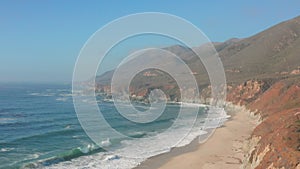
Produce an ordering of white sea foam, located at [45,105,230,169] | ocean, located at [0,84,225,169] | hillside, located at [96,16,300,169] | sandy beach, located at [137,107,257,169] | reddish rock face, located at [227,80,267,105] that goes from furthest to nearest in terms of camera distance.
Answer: reddish rock face, located at [227,80,267,105]
ocean, located at [0,84,225,169]
white sea foam, located at [45,105,230,169]
sandy beach, located at [137,107,257,169]
hillside, located at [96,16,300,169]

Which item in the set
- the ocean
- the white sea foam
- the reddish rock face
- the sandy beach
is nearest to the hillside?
the reddish rock face

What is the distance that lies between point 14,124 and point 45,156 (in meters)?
20.1

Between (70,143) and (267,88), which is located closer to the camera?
(70,143)

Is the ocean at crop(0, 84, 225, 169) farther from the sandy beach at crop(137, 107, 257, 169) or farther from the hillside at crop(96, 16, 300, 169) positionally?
the hillside at crop(96, 16, 300, 169)

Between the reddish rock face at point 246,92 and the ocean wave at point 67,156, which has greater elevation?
the reddish rock face at point 246,92

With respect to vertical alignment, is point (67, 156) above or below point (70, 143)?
below

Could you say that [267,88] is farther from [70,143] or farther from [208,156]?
[70,143]

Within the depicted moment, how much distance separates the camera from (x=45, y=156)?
1262 inches

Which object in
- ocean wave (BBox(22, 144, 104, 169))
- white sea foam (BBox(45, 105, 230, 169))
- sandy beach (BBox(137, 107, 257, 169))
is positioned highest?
ocean wave (BBox(22, 144, 104, 169))

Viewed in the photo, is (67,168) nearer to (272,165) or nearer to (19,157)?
(19,157)

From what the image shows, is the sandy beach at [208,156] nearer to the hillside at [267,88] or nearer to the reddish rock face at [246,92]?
the hillside at [267,88]

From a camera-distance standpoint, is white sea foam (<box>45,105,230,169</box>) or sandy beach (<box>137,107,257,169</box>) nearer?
sandy beach (<box>137,107,257,169</box>)

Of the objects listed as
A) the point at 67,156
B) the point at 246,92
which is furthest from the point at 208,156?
the point at 246,92

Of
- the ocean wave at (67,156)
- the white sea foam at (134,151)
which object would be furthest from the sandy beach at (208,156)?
the ocean wave at (67,156)
